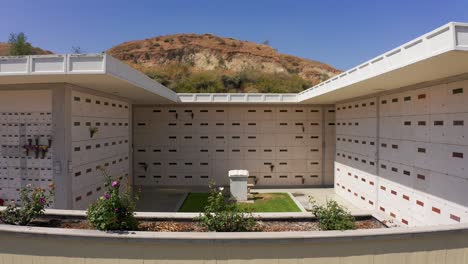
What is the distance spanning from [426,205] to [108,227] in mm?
7248

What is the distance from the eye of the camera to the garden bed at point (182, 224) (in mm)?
4914

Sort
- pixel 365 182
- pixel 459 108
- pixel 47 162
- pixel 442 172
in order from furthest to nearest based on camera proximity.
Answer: pixel 365 182 < pixel 47 162 < pixel 442 172 < pixel 459 108

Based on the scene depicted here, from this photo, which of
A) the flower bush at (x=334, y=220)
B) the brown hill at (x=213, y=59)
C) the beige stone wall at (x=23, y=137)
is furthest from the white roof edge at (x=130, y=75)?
the brown hill at (x=213, y=59)

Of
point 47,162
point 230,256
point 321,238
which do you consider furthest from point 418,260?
point 47,162

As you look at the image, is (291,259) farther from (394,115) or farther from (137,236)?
(394,115)

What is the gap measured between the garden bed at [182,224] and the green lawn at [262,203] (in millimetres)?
5151

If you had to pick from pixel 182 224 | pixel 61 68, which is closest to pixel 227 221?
pixel 182 224

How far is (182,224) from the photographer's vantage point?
518cm

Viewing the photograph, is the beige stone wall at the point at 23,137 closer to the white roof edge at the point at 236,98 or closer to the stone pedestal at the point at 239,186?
the stone pedestal at the point at 239,186

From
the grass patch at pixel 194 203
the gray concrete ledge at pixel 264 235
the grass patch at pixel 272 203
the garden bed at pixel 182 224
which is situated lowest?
the grass patch at pixel 272 203

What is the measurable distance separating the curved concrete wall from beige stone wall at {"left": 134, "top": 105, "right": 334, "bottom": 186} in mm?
10925

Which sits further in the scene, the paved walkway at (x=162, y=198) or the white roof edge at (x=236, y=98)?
the white roof edge at (x=236, y=98)

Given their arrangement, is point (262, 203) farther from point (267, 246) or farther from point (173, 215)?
point (267, 246)

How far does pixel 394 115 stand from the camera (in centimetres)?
914
